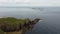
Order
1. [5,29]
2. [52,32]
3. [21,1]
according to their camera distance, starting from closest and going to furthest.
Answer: [5,29] → [52,32] → [21,1]

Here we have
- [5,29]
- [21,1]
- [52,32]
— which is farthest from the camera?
[21,1]

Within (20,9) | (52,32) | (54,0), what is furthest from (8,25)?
(54,0)

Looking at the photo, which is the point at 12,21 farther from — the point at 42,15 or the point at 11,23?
the point at 42,15

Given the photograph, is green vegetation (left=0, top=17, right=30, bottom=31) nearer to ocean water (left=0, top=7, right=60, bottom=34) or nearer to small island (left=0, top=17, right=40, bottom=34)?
small island (left=0, top=17, right=40, bottom=34)

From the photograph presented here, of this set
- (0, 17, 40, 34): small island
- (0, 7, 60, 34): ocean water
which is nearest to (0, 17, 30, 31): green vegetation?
(0, 17, 40, 34): small island

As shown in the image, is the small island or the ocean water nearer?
the small island

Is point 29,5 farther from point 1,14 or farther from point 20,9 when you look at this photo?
point 1,14
